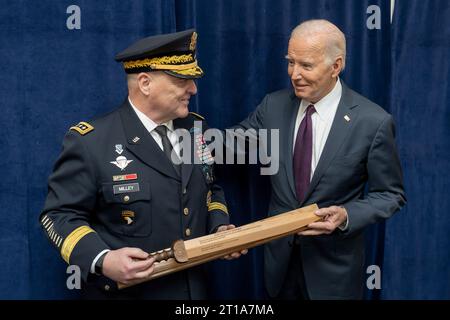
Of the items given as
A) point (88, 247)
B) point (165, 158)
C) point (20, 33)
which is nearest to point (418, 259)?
point (165, 158)

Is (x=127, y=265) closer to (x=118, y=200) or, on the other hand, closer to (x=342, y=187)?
(x=118, y=200)

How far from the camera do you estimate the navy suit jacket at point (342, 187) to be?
83.7 inches

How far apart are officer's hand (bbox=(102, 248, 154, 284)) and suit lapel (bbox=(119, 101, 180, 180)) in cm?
29

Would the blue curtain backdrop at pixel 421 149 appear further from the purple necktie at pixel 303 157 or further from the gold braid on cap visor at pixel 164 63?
the gold braid on cap visor at pixel 164 63

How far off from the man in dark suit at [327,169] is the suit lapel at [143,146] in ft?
1.44

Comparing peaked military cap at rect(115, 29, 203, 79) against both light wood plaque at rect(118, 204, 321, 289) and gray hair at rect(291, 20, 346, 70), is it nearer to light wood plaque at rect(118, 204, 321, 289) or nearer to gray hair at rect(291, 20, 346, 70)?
gray hair at rect(291, 20, 346, 70)

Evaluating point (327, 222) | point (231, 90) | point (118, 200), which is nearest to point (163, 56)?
point (118, 200)

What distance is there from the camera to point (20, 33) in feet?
7.63

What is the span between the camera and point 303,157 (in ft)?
7.13

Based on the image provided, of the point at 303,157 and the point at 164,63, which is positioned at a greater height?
the point at 164,63

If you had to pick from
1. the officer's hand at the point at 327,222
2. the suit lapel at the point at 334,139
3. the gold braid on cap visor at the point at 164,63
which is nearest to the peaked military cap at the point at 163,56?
the gold braid on cap visor at the point at 164,63

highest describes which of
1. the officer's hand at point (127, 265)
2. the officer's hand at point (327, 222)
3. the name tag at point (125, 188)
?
the name tag at point (125, 188)

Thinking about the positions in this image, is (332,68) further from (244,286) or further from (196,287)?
(244,286)

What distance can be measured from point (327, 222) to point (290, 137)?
1.14 feet
